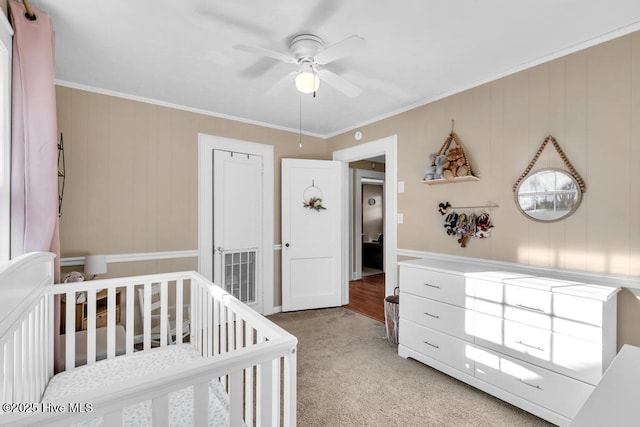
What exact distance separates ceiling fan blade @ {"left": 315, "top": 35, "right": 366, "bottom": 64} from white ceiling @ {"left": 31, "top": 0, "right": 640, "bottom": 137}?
16 centimetres

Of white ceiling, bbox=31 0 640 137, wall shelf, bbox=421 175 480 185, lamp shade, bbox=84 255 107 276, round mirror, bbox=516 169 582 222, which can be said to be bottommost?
lamp shade, bbox=84 255 107 276

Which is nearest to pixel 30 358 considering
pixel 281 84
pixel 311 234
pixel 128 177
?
pixel 128 177

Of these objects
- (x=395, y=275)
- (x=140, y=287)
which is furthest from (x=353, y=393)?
(x=140, y=287)

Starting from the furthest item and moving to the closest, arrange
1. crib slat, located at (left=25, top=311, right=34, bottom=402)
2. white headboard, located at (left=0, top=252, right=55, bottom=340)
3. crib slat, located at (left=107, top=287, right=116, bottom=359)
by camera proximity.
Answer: crib slat, located at (left=107, top=287, right=116, bottom=359), crib slat, located at (left=25, top=311, right=34, bottom=402), white headboard, located at (left=0, top=252, right=55, bottom=340)

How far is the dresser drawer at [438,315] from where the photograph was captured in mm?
2213

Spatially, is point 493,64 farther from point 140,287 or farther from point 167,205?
point 140,287

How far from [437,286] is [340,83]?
1813 millimetres

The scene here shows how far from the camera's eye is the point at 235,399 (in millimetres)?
954

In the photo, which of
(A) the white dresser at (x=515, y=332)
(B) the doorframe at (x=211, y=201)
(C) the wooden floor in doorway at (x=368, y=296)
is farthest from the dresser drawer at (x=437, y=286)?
(B) the doorframe at (x=211, y=201)

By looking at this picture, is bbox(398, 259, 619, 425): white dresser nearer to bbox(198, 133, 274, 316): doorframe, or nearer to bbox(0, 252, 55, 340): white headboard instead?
bbox(198, 133, 274, 316): doorframe

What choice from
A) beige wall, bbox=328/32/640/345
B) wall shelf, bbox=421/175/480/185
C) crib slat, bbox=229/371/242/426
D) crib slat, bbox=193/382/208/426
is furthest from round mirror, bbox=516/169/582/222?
crib slat, bbox=193/382/208/426

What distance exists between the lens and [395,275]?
339 centimetres

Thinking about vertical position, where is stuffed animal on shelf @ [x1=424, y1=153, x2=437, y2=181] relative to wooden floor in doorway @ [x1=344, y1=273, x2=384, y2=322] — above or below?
above

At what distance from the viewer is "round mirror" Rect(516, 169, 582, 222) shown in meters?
2.09
